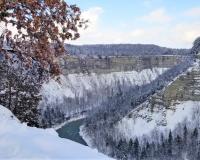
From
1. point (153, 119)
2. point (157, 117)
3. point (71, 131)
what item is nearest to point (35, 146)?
point (71, 131)

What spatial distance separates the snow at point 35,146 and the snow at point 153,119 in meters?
154

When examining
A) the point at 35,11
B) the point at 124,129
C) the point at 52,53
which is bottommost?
the point at 124,129

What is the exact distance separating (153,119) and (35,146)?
6973 inches

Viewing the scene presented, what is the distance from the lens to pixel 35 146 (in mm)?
13977

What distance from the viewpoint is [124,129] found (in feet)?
592

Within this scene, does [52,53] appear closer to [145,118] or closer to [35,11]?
[35,11]

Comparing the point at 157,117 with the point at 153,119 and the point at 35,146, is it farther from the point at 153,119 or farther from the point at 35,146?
the point at 35,146

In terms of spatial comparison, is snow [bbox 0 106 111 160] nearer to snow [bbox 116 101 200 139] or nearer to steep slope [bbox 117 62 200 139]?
snow [bbox 116 101 200 139]

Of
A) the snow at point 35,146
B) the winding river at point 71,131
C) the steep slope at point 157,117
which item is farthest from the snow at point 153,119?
the snow at point 35,146

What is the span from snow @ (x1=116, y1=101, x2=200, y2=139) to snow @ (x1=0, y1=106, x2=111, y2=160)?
153574 millimetres

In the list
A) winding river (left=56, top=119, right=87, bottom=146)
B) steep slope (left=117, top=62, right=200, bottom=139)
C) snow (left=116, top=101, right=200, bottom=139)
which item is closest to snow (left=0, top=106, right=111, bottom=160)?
winding river (left=56, top=119, right=87, bottom=146)

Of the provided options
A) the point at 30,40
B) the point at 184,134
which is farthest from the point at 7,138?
the point at 184,134

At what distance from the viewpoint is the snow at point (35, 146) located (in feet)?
43.7

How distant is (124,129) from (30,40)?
166299mm
